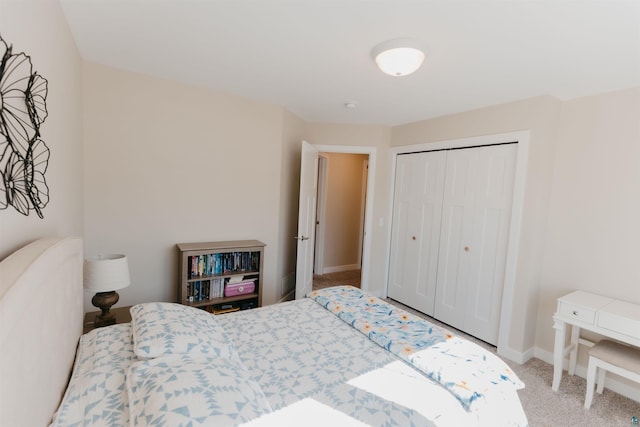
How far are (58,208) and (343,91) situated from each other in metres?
2.13

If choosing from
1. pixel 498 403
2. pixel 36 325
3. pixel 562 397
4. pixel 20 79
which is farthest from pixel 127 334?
pixel 562 397

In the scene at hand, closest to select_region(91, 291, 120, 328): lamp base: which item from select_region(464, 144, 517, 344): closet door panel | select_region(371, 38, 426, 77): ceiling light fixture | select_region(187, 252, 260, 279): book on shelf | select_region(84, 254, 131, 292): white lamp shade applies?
select_region(84, 254, 131, 292): white lamp shade

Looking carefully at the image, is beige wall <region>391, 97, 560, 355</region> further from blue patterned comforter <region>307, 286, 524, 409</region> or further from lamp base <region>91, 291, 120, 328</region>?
lamp base <region>91, 291, 120, 328</region>

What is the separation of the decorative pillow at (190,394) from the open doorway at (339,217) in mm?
3547

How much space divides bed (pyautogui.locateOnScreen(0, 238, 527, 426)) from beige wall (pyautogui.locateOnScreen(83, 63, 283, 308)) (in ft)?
3.17

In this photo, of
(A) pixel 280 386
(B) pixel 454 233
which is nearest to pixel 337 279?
(B) pixel 454 233

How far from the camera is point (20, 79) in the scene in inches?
38.9

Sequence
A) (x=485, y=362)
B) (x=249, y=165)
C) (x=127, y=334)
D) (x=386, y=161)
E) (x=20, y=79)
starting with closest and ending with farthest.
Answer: (x=20, y=79), (x=485, y=362), (x=127, y=334), (x=249, y=165), (x=386, y=161)

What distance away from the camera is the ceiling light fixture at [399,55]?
170 centimetres

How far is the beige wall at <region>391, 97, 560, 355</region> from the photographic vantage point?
2518 millimetres

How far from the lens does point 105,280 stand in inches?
76.5

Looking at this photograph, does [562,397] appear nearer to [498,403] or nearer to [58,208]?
[498,403]

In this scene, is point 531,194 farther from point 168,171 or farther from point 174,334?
point 168,171

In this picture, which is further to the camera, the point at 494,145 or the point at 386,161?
the point at 386,161
